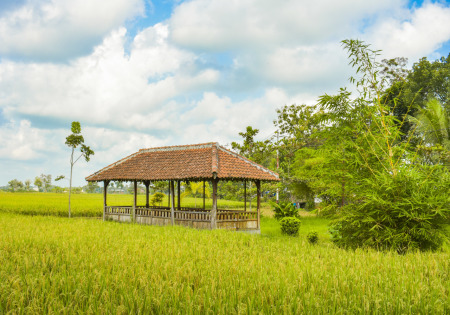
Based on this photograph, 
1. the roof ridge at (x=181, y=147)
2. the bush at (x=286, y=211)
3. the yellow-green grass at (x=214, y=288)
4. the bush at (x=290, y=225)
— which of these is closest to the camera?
the yellow-green grass at (x=214, y=288)

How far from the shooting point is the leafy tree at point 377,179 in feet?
29.1

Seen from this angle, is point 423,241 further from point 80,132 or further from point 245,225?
point 80,132

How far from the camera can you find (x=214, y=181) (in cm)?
1550

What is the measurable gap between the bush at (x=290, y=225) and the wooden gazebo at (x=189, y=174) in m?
1.45

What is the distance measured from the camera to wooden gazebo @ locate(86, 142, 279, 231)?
612 inches

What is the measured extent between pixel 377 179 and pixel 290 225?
8088 millimetres

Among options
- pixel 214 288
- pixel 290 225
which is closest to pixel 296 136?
pixel 290 225

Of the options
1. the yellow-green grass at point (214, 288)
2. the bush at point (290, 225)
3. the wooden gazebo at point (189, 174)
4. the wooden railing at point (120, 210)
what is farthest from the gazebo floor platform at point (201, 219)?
the yellow-green grass at point (214, 288)

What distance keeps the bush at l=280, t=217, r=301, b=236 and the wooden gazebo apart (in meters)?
1.45

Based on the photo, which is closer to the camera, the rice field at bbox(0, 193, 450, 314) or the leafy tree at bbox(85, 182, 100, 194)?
the rice field at bbox(0, 193, 450, 314)

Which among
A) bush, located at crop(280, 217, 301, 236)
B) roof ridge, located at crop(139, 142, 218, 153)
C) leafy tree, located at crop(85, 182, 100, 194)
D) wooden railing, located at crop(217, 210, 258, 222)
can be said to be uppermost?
roof ridge, located at crop(139, 142, 218, 153)

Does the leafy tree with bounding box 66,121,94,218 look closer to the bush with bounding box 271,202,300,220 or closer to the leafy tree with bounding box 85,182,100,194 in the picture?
the bush with bounding box 271,202,300,220

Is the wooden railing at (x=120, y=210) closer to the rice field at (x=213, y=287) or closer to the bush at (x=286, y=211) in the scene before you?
the bush at (x=286, y=211)

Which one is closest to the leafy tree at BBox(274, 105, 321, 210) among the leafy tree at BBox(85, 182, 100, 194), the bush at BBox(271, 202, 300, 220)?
the bush at BBox(271, 202, 300, 220)
